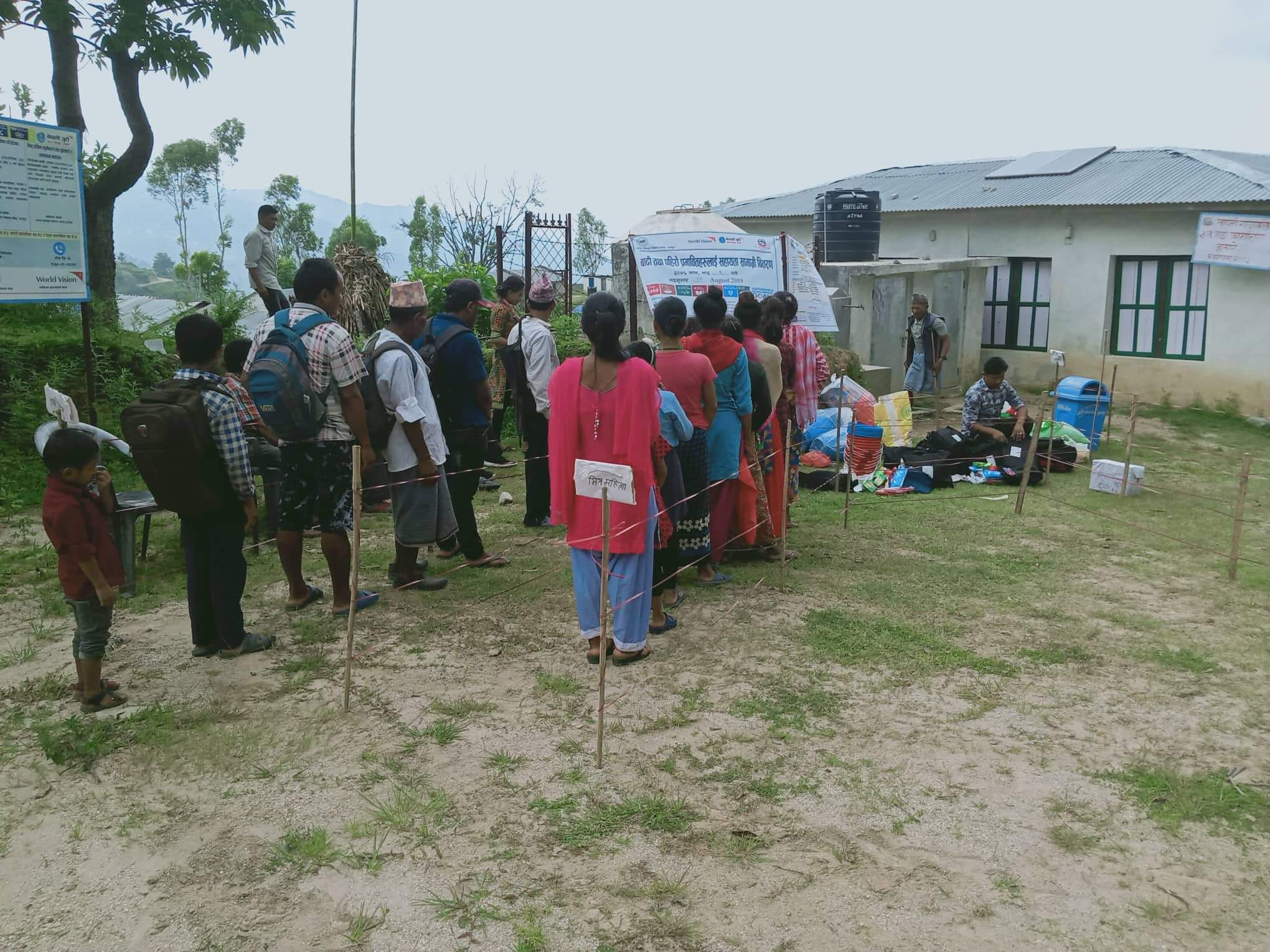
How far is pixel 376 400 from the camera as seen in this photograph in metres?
5.24

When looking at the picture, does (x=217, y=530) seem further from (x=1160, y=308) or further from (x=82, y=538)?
(x=1160, y=308)

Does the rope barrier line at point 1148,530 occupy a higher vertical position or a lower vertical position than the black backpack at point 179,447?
lower

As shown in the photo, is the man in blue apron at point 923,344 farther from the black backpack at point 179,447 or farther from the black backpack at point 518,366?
the black backpack at point 179,447

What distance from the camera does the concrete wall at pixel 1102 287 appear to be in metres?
12.9

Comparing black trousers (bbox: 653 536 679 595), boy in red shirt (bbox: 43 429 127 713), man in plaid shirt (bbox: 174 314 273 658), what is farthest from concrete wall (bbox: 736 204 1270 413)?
boy in red shirt (bbox: 43 429 127 713)

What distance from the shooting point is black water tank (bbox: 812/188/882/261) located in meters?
13.9

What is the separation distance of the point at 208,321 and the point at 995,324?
1362 cm

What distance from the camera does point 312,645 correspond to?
5.00 meters

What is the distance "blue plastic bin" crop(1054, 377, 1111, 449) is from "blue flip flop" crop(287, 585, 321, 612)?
7.59 meters

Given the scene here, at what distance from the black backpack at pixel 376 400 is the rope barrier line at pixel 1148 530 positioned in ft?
16.5

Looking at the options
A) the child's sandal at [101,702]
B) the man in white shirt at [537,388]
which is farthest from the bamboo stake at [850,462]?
the child's sandal at [101,702]

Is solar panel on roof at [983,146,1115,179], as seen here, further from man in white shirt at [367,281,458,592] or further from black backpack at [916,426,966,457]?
man in white shirt at [367,281,458,592]

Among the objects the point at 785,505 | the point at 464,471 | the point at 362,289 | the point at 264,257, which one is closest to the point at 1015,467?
the point at 785,505

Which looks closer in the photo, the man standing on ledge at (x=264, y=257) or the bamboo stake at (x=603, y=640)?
the bamboo stake at (x=603, y=640)
